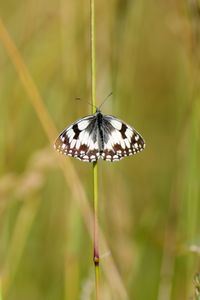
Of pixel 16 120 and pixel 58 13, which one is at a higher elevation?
pixel 58 13

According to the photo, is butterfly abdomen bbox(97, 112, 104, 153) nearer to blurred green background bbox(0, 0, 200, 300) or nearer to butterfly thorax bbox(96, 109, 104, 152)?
butterfly thorax bbox(96, 109, 104, 152)

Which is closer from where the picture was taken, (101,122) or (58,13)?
(101,122)

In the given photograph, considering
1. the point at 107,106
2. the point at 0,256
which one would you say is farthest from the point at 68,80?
the point at 0,256

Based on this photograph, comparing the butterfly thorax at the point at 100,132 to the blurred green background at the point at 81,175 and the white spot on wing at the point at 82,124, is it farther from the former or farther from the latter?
the blurred green background at the point at 81,175

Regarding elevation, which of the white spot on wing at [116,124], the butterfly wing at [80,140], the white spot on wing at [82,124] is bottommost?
the butterfly wing at [80,140]

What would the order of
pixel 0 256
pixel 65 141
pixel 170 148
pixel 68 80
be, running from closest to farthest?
1. pixel 65 141
2. pixel 0 256
3. pixel 68 80
4. pixel 170 148

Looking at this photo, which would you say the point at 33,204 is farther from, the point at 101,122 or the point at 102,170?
the point at 101,122

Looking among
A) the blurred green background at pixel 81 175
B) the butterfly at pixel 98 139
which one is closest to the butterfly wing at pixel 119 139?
the butterfly at pixel 98 139
